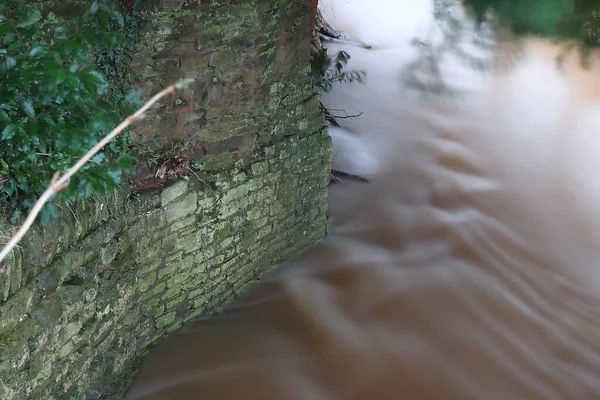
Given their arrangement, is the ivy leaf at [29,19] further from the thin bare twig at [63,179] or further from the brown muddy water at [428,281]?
the brown muddy water at [428,281]

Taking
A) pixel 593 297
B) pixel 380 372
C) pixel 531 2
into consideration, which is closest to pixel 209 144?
pixel 380 372

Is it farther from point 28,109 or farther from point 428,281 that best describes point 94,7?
point 428,281

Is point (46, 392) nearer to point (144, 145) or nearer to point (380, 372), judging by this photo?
point (144, 145)

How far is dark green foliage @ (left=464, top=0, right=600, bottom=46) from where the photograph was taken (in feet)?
32.0

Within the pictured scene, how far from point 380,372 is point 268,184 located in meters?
1.65

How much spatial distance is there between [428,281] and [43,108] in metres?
3.68

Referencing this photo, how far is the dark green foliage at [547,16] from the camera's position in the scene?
977cm

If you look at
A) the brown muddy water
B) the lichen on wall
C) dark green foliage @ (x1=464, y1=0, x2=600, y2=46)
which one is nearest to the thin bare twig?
the lichen on wall

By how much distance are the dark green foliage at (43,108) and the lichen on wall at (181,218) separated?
0.27 metres

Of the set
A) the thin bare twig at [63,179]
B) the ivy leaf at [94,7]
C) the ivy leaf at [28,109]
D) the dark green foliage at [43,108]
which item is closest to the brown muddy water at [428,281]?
the dark green foliage at [43,108]

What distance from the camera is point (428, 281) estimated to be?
502 centimetres

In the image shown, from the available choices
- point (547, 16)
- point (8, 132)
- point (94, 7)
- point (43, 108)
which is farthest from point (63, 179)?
point (547, 16)

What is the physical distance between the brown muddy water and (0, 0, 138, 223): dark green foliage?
1.76 metres

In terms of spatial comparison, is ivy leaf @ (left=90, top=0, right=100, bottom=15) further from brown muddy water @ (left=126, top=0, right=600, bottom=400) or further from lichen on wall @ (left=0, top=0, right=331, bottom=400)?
brown muddy water @ (left=126, top=0, right=600, bottom=400)
